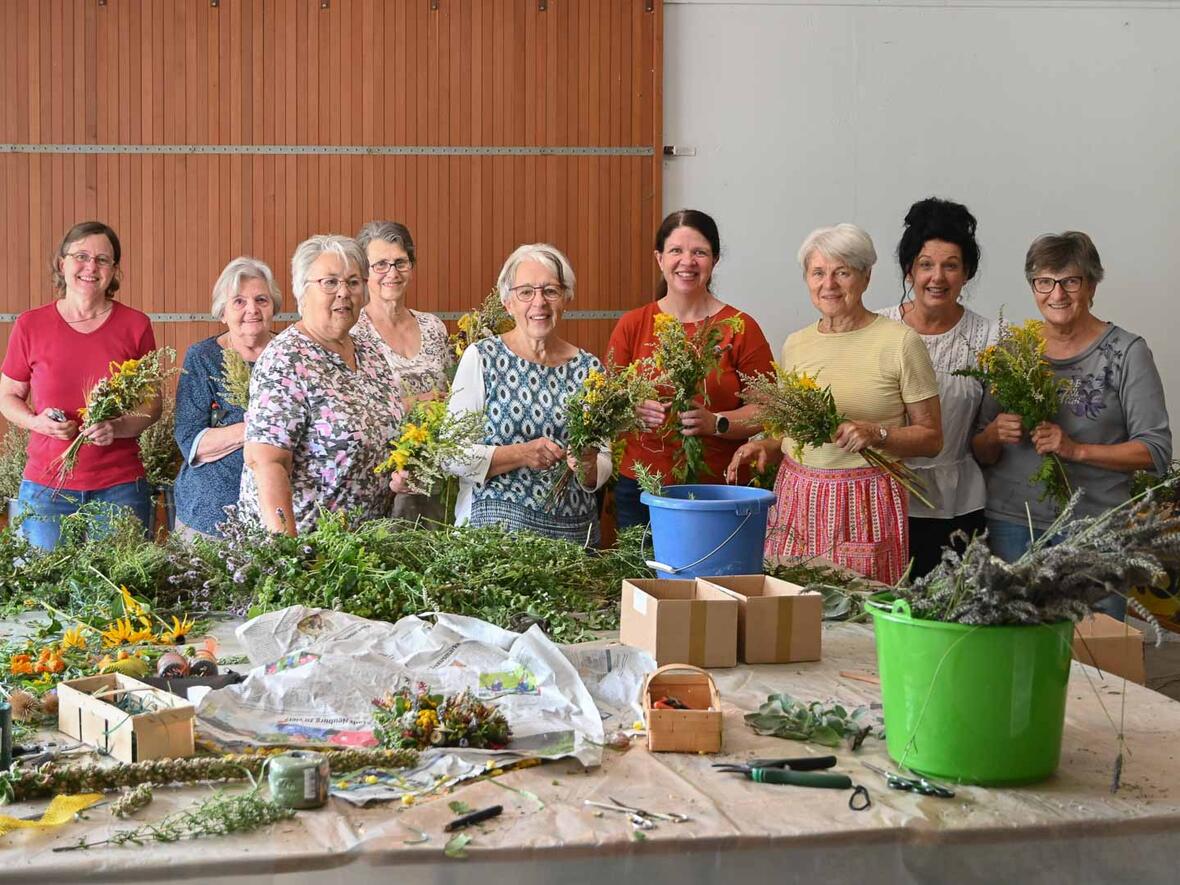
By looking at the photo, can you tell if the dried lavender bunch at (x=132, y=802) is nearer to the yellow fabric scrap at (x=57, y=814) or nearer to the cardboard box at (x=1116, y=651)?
the yellow fabric scrap at (x=57, y=814)

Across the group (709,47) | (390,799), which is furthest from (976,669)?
(709,47)

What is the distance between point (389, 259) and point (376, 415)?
4.32 ft

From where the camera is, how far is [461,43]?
19.6 feet

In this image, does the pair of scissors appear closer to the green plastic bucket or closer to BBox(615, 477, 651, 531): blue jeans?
the green plastic bucket

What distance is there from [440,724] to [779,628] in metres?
0.80

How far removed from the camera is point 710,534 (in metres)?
2.82

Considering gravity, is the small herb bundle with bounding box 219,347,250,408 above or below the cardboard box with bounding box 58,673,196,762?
above

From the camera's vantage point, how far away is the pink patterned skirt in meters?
3.79

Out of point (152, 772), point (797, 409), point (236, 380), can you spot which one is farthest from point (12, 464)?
point (152, 772)

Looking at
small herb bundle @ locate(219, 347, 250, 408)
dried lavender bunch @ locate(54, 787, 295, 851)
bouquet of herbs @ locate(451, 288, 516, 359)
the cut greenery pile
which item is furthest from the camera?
bouquet of herbs @ locate(451, 288, 516, 359)

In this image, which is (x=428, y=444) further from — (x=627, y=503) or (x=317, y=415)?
(x=627, y=503)

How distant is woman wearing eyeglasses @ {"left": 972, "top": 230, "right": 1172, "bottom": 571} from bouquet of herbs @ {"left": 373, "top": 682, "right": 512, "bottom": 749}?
2.66 m

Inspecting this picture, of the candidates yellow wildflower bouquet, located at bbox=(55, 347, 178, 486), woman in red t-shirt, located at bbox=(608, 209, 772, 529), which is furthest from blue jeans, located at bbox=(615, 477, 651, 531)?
yellow wildflower bouquet, located at bbox=(55, 347, 178, 486)

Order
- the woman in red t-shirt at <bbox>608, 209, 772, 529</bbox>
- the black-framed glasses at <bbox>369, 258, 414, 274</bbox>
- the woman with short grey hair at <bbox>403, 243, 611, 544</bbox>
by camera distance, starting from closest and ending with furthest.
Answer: the woman with short grey hair at <bbox>403, 243, 611, 544</bbox>
the woman in red t-shirt at <bbox>608, 209, 772, 529</bbox>
the black-framed glasses at <bbox>369, 258, 414, 274</bbox>
